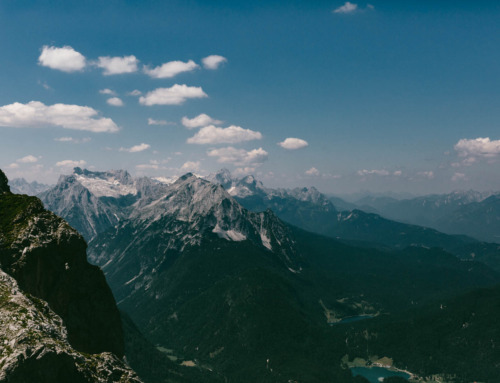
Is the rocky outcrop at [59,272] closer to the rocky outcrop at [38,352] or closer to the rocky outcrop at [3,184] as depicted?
the rocky outcrop at [3,184]

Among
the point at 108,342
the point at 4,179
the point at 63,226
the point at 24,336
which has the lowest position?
the point at 108,342

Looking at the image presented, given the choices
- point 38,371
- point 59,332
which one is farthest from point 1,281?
point 38,371

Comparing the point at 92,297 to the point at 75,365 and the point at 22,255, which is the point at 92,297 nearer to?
the point at 22,255

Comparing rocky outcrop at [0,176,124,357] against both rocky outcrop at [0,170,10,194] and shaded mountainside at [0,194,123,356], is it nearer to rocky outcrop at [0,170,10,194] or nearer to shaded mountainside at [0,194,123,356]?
shaded mountainside at [0,194,123,356]

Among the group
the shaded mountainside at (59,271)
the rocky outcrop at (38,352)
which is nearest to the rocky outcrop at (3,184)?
the shaded mountainside at (59,271)

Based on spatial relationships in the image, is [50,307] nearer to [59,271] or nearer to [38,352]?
[59,271]

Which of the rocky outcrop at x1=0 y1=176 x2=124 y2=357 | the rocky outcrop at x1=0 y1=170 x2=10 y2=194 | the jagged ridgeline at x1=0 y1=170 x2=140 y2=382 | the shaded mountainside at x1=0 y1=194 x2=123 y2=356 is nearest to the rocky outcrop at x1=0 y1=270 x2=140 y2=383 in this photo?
the jagged ridgeline at x1=0 y1=170 x2=140 y2=382

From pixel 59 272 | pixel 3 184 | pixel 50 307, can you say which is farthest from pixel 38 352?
pixel 3 184
